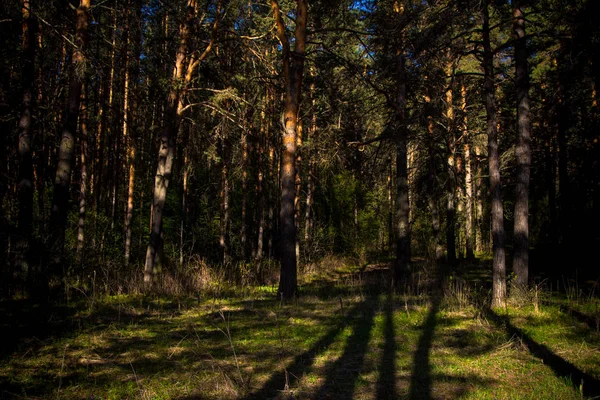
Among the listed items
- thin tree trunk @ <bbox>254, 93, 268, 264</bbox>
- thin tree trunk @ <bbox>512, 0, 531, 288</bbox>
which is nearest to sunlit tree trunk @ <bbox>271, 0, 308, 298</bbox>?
thin tree trunk @ <bbox>512, 0, 531, 288</bbox>

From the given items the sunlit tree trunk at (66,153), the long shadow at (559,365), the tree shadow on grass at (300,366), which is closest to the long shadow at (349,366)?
the tree shadow on grass at (300,366)

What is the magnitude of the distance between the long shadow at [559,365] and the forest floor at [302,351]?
0.06 ft

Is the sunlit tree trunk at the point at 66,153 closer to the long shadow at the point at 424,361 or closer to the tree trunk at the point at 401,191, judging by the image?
the long shadow at the point at 424,361

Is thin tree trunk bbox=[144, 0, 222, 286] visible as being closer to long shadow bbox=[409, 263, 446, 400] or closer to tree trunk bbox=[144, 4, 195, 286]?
tree trunk bbox=[144, 4, 195, 286]

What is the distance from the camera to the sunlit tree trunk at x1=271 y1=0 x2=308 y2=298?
909 cm

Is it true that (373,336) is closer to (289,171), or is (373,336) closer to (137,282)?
(289,171)

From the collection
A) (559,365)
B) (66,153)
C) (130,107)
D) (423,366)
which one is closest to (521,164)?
(559,365)

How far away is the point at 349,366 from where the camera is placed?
506 cm

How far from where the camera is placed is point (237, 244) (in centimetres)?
2145

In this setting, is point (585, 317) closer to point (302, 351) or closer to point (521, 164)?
point (521, 164)

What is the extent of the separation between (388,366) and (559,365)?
2.07 m

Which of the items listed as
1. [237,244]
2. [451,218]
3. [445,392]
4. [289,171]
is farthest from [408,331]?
[237,244]

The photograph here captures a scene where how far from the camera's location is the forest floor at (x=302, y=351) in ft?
14.0

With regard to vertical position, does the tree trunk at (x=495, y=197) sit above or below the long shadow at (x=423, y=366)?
above
